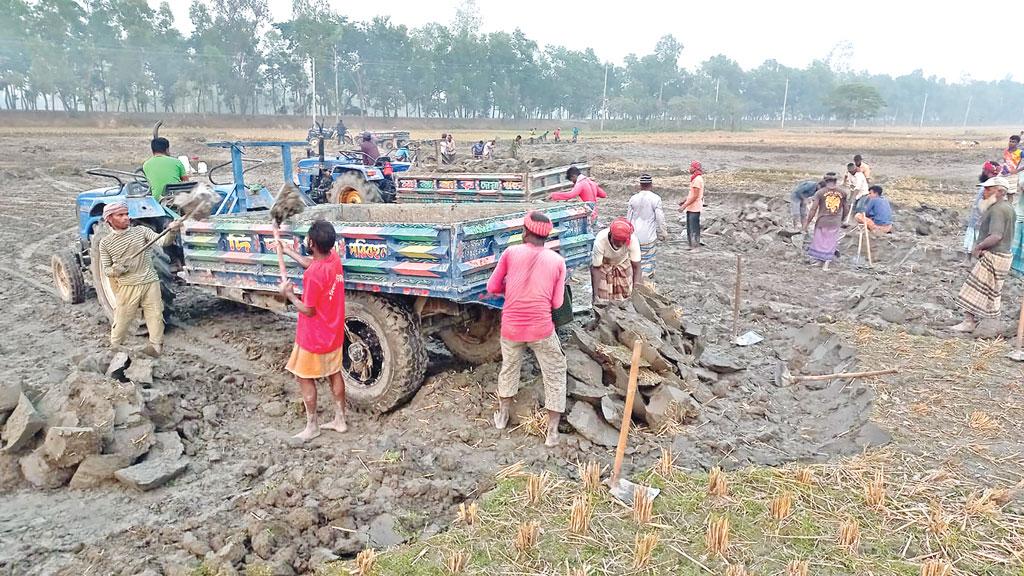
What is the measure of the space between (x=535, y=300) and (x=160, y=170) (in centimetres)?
549

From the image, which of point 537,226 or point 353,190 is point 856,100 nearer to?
point 353,190

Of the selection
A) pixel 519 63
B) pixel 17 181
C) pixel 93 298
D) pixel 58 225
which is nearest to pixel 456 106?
pixel 519 63

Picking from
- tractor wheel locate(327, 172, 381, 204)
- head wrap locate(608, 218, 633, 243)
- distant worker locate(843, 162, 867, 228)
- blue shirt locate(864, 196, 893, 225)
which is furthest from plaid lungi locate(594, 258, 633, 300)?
distant worker locate(843, 162, 867, 228)

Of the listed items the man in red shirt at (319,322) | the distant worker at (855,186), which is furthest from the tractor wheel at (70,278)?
the distant worker at (855,186)

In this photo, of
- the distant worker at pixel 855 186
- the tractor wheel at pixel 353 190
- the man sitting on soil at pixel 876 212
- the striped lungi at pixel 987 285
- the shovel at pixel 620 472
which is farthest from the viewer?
the distant worker at pixel 855 186

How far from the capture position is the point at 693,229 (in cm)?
1215

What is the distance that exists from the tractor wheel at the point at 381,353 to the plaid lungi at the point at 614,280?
1.87 metres

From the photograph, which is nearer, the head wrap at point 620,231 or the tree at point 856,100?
the head wrap at point 620,231

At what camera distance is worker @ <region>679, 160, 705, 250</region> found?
450 inches

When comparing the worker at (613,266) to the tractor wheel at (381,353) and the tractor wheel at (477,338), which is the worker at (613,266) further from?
the tractor wheel at (381,353)

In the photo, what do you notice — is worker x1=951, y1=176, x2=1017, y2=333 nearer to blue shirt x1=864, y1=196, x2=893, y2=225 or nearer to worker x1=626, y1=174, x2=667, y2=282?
worker x1=626, y1=174, x2=667, y2=282

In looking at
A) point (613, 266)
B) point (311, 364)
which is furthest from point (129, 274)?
point (613, 266)

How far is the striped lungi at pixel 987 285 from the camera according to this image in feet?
22.7

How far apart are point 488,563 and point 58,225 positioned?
542 inches
